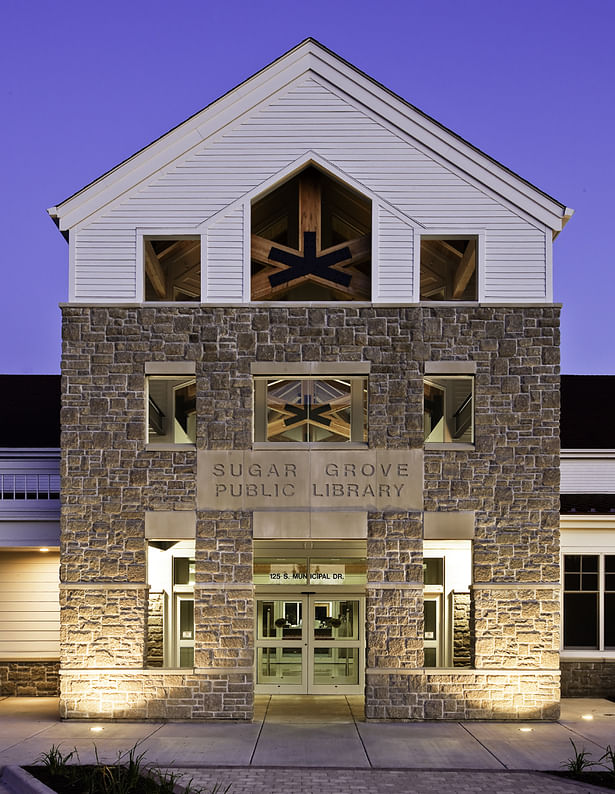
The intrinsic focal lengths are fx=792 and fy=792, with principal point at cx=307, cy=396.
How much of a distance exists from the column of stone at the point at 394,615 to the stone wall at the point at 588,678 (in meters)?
3.94

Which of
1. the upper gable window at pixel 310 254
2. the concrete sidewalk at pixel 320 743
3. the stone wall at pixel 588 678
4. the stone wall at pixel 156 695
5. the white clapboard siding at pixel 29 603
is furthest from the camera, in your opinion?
the white clapboard siding at pixel 29 603

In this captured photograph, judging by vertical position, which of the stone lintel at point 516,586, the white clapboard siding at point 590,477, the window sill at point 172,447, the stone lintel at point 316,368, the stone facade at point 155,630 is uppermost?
the stone lintel at point 316,368

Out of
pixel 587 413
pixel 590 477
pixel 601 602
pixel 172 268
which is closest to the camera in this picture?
pixel 172 268

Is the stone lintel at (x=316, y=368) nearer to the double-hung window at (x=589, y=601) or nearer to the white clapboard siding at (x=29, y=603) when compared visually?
the double-hung window at (x=589, y=601)

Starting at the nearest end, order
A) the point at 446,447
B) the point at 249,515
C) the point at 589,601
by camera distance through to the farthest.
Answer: the point at 249,515
the point at 446,447
the point at 589,601

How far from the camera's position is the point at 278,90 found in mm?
14961

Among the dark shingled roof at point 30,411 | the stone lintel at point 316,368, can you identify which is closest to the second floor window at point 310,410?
the stone lintel at point 316,368

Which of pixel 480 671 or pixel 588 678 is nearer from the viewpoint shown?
pixel 480 671

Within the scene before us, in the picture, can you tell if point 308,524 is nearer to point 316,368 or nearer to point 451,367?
point 316,368

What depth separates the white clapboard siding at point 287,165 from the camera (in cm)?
1489

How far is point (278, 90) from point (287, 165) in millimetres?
1439

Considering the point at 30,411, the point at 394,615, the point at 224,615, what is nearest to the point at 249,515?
the point at 224,615

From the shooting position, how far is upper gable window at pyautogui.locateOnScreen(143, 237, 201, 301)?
50.6ft

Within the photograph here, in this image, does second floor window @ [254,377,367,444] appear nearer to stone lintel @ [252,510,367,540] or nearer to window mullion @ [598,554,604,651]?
stone lintel @ [252,510,367,540]
